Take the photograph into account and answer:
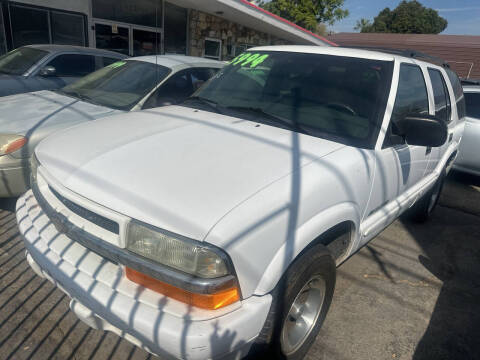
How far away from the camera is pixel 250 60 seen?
3.37 m

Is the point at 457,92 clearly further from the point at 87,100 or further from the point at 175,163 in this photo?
→ the point at 87,100

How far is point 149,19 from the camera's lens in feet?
39.2

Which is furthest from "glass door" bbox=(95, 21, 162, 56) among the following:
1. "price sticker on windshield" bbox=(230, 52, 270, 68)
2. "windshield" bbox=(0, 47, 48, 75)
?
"price sticker on windshield" bbox=(230, 52, 270, 68)

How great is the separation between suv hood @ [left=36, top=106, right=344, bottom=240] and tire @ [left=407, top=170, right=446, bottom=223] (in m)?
2.49

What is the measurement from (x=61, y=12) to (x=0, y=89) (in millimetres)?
5655

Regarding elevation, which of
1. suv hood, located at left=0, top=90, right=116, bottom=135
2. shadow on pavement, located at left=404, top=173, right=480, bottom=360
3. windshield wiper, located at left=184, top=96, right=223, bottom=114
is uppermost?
windshield wiper, located at left=184, top=96, right=223, bottom=114

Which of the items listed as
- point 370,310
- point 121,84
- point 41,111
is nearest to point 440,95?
point 370,310

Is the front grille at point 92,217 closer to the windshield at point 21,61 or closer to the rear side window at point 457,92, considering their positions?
the rear side window at point 457,92

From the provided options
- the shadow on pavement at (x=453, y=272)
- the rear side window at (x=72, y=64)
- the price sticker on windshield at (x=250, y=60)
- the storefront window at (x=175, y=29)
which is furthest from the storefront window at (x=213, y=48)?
the price sticker on windshield at (x=250, y=60)

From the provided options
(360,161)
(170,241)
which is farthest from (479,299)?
(170,241)

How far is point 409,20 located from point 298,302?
190 feet

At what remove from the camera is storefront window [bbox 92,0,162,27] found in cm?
1062

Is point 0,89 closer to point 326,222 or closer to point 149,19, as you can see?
point 326,222

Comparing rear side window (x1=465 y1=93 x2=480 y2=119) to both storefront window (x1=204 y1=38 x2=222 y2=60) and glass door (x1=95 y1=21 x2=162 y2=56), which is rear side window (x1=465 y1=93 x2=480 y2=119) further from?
storefront window (x1=204 y1=38 x2=222 y2=60)
